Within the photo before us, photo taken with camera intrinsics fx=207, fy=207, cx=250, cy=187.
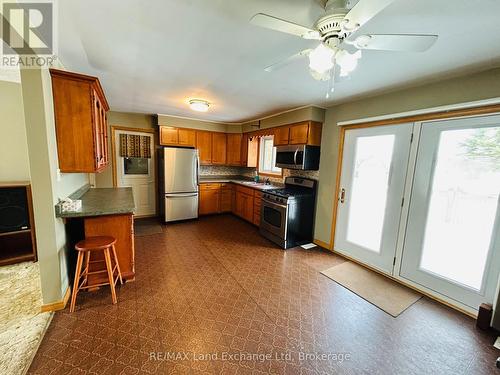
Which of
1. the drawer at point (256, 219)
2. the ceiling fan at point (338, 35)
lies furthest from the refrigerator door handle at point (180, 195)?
the ceiling fan at point (338, 35)

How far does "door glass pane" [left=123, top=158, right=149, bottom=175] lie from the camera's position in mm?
4742

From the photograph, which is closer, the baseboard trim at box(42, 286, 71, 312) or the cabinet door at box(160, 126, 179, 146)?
the baseboard trim at box(42, 286, 71, 312)

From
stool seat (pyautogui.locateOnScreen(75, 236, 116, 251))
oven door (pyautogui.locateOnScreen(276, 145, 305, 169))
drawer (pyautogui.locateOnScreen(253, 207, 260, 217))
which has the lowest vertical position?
drawer (pyautogui.locateOnScreen(253, 207, 260, 217))

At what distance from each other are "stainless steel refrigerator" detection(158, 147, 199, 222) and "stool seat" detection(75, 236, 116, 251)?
7.90ft

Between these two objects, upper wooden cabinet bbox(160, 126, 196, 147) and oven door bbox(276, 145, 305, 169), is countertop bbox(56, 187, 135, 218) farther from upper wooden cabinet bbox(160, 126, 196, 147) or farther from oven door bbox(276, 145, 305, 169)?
oven door bbox(276, 145, 305, 169)

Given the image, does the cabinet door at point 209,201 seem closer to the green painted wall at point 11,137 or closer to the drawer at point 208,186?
the drawer at point 208,186

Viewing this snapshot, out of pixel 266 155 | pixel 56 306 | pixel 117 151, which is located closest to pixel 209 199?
pixel 266 155

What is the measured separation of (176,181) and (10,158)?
2.44 meters

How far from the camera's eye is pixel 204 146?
5.29 metres

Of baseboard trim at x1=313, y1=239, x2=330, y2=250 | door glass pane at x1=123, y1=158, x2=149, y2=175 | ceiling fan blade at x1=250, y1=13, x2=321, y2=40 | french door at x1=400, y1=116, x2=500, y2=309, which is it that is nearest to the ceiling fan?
ceiling fan blade at x1=250, y1=13, x2=321, y2=40

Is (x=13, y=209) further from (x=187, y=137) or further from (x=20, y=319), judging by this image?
(x=187, y=137)

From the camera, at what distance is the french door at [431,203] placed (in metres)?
2.06

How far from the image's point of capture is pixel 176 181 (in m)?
4.62

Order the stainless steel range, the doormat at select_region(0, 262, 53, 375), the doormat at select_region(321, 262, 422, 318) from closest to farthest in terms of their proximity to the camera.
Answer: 1. the doormat at select_region(0, 262, 53, 375)
2. the doormat at select_region(321, 262, 422, 318)
3. the stainless steel range
